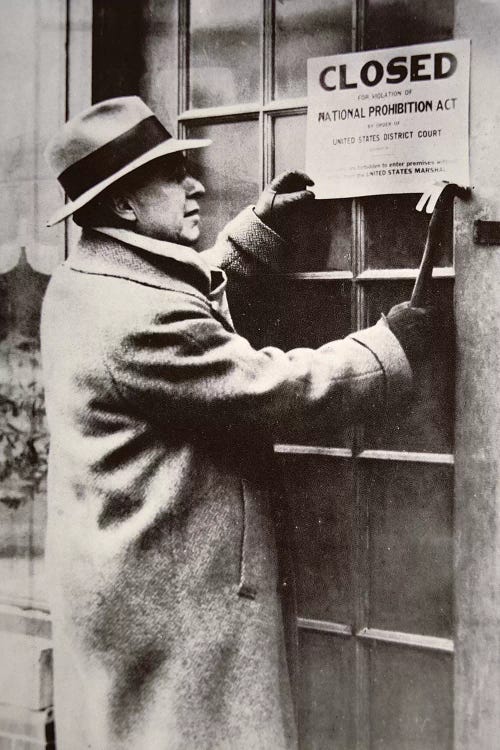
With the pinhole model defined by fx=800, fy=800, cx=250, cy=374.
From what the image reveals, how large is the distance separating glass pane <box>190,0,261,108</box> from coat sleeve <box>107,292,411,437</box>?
0.46m

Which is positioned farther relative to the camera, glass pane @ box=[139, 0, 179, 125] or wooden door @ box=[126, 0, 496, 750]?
glass pane @ box=[139, 0, 179, 125]

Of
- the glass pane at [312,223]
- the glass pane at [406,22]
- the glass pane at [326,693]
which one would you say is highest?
the glass pane at [406,22]

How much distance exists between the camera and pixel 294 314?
1.52 meters

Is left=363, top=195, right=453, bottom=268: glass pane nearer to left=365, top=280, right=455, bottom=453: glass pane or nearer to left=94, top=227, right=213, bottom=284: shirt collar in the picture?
left=365, top=280, right=455, bottom=453: glass pane

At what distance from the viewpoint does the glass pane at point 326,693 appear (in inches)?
60.1

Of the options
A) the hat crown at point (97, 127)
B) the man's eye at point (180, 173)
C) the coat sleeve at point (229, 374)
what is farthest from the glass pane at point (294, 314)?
the hat crown at point (97, 127)

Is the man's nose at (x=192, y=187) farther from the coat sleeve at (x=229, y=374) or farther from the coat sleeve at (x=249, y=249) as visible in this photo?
the coat sleeve at (x=229, y=374)

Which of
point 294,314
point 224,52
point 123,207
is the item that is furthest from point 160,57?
point 294,314

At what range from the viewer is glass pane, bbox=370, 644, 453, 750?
57.1 inches

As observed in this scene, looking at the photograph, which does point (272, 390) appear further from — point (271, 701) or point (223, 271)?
point (271, 701)

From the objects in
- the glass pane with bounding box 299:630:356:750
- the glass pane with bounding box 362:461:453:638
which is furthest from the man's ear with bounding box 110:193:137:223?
the glass pane with bounding box 299:630:356:750

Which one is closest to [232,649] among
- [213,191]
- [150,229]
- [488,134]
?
[150,229]

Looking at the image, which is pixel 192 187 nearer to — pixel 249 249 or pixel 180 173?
pixel 180 173

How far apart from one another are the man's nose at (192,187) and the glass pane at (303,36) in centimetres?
22
